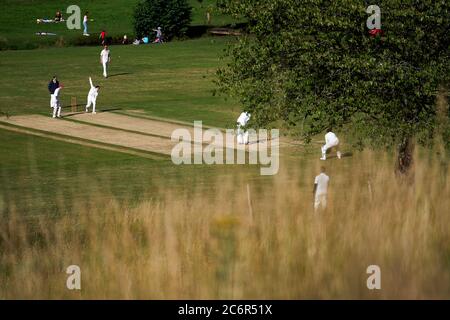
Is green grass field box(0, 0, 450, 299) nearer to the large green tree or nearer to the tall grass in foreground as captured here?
the tall grass in foreground

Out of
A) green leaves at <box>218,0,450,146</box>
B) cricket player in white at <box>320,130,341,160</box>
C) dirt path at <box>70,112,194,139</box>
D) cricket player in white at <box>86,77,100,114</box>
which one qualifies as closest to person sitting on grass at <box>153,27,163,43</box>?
cricket player in white at <box>86,77,100,114</box>

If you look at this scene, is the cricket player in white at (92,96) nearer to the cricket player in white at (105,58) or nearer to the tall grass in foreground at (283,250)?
the cricket player in white at (105,58)

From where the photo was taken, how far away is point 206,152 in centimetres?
3769

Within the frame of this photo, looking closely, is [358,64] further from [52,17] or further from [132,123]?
[52,17]

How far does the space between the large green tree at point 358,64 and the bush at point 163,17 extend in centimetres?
4853

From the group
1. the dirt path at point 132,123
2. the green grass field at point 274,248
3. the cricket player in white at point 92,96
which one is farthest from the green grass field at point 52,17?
the green grass field at point 274,248

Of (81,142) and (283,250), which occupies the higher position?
(283,250)

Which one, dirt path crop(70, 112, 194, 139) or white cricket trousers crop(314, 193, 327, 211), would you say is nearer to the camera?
white cricket trousers crop(314, 193, 327, 211)

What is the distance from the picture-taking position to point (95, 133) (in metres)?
42.7

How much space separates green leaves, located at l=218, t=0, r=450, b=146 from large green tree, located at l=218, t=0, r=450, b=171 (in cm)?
2

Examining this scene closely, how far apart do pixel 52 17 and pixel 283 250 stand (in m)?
81.5

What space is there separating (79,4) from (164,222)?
281 feet

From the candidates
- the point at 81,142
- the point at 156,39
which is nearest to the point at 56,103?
the point at 81,142

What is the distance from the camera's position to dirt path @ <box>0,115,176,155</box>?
39.8m
